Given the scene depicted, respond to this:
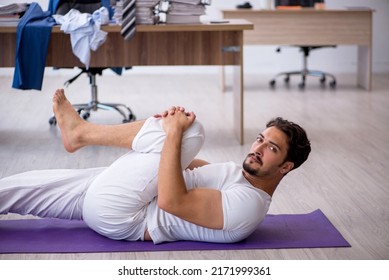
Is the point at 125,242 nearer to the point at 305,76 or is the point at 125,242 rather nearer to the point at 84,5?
the point at 84,5

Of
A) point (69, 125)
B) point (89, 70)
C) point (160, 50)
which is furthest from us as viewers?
point (89, 70)

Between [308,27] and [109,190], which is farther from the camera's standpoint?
[308,27]

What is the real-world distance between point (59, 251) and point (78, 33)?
2.13 metres

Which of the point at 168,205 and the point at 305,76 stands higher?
the point at 168,205

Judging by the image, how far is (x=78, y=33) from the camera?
4.51 m

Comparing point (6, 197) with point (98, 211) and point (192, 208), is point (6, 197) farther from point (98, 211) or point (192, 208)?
point (192, 208)

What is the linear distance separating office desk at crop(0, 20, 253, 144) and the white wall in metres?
3.84

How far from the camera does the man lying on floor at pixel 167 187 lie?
8.43 ft

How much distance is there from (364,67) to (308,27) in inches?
26.9

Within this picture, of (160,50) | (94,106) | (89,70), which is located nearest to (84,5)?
(89,70)

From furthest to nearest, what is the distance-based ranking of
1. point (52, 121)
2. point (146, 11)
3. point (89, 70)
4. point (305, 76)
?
point (305, 76) → point (89, 70) → point (52, 121) → point (146, 11)

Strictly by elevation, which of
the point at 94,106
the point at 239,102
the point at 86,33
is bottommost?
the point at 94,106

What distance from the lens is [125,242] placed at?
273 centimetres
